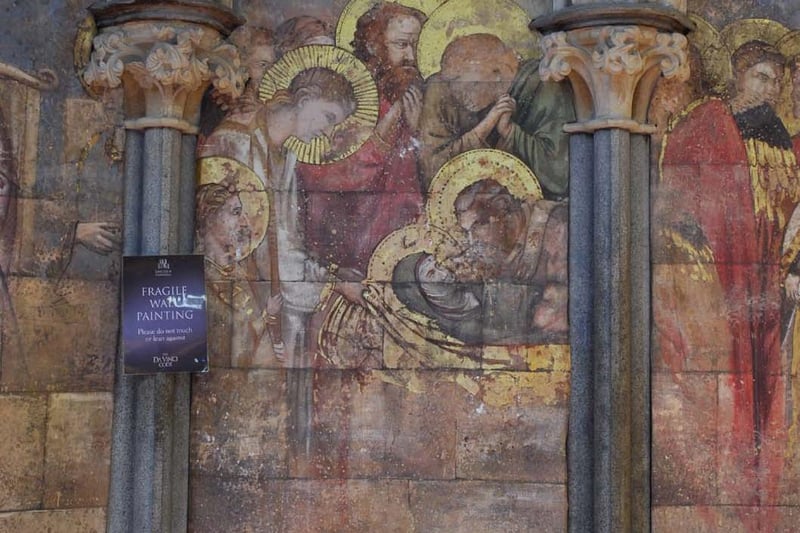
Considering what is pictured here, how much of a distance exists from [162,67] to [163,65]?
0.01 meters

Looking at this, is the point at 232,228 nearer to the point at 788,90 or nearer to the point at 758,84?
the point at 758,84

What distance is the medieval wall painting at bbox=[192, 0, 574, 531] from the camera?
6.83m

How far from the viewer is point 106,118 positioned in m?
6.93

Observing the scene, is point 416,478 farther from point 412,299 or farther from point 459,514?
point 412,299

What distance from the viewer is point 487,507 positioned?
6.79 m

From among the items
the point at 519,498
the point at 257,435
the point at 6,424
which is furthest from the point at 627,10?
the point at 6,424

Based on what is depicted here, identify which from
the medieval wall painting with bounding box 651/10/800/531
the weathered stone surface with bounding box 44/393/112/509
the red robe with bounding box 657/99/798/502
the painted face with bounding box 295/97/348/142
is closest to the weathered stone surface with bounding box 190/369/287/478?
the weathered stone surface with bounding box 44/393/112/509

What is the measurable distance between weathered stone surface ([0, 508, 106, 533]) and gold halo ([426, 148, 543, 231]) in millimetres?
2869

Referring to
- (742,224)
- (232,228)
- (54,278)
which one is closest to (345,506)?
(232,228)

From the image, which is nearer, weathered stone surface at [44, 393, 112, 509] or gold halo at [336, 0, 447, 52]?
weathered stone surface at [44, 393, 112, 509]

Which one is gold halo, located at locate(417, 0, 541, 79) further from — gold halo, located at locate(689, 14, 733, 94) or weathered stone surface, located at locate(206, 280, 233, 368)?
weathered stone surface, located at locate(206, 280, 233, 368)

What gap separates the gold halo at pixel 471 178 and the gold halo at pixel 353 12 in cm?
103

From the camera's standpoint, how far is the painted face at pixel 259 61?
23.2 ft

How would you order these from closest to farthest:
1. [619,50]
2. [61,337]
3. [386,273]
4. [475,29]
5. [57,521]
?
1. [619,50]
2. [57,521]
3. [61,337]
4. [386,273]
5. [475,29]
